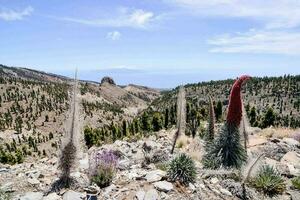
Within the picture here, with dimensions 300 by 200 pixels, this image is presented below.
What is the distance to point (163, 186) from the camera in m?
9.94

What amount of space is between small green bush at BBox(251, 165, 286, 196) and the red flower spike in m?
1.54

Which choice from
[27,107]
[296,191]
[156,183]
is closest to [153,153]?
[156,183]

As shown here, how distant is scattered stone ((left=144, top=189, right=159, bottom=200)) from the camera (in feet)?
31.4

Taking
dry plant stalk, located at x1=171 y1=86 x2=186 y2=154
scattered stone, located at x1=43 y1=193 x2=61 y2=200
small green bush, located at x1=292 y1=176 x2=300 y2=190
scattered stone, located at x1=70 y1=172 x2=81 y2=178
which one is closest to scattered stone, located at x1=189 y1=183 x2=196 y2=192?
scattered stone, located at x1=70 y1=172 x2=81 y2=178

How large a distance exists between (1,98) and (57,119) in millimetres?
19338

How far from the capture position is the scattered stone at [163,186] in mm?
9883

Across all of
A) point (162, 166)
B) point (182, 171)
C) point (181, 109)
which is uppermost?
point (181, 109)

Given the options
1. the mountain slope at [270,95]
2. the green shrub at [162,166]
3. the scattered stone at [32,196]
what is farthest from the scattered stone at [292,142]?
the mountain slope at [270,95]

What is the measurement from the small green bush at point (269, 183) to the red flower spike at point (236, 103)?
1540 millimetres

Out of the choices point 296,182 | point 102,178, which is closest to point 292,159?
point 296,182

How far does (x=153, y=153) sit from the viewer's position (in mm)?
13219

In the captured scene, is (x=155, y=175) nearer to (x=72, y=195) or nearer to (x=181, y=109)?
(x=72, y=195)

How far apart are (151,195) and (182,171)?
106cm

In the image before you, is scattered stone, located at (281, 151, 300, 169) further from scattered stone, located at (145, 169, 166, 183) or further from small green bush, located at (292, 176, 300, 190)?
scattered stone, located at (145, 169, 166, 183)
